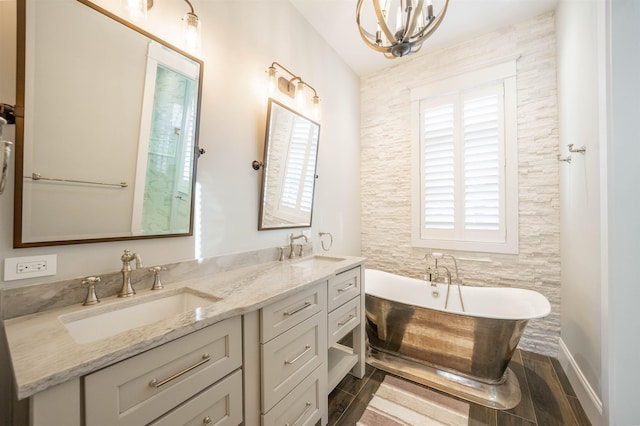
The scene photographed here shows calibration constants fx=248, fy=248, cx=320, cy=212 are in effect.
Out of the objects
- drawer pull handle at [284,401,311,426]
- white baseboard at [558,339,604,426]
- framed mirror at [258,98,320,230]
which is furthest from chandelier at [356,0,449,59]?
white baseboard at [558,339,604,426]

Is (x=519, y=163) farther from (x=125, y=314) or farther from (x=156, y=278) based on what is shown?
(x=125, y=314)

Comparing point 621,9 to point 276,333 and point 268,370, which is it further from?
point 268,370

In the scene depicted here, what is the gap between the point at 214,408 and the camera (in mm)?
902

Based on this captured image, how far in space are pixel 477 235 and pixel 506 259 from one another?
12.7 inches

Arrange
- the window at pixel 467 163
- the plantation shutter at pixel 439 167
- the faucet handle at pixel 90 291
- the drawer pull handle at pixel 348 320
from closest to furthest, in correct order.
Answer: the faucet handle at pixel 90 291
the drawer pull handle at pixel 348 320
the window at pixel 467 163
the plantation shutter at pixel 439 167

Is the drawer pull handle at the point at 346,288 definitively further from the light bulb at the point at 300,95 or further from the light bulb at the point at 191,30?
the light bulb at the point at 191,30

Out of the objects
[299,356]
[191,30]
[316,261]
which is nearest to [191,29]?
[191,30]

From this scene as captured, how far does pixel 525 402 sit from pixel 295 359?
165 cm

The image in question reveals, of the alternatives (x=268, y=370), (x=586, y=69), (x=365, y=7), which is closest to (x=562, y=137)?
(x=586, y=69)

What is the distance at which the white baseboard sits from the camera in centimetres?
143

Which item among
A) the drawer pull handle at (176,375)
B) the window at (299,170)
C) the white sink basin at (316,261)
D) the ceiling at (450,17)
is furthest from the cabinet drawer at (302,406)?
the ceiling at (450,17)

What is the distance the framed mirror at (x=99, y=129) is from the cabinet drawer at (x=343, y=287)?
0.93m

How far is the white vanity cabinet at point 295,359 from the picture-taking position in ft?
3.56

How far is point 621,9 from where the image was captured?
128 centimetres
